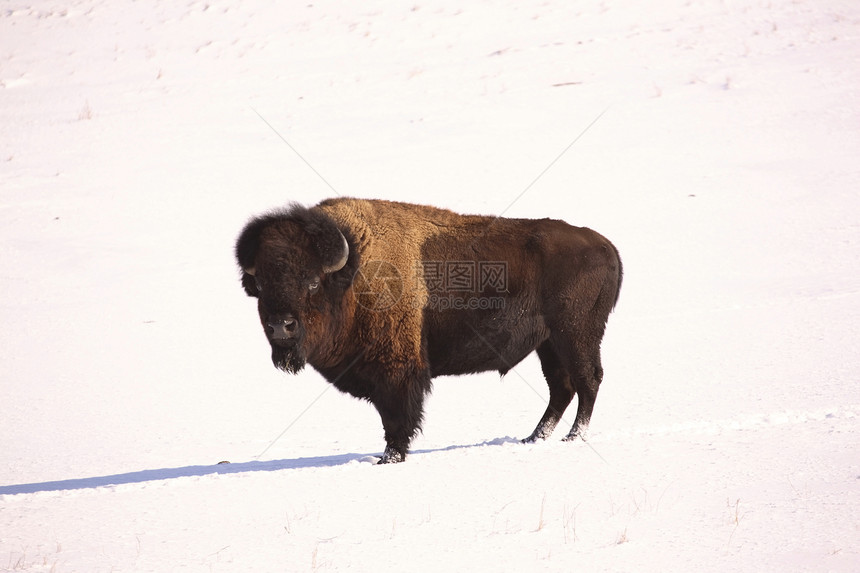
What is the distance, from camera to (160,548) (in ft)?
16.4

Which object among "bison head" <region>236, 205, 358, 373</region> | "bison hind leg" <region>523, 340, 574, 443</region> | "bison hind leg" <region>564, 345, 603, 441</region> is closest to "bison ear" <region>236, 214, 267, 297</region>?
"bison head" <region>236, 205, 358, 373</region>

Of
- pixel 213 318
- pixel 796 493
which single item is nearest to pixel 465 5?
pixel 213 318

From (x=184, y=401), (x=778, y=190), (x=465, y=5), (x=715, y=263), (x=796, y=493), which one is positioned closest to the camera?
(x=796, y=493)

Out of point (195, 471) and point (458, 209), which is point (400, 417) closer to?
point (195, 471)

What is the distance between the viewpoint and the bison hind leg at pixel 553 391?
7.23 m

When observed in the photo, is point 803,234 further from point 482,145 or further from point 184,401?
point 184,401

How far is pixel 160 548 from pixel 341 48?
20.9m

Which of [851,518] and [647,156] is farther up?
[851,518]

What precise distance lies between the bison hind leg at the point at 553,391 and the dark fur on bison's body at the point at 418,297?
0.01 metres

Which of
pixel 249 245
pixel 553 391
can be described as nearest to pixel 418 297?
pixel 249 245

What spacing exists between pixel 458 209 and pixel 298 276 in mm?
9735

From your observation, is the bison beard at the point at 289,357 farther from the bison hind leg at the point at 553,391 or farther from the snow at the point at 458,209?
the bison hind leg at the point at 553,391

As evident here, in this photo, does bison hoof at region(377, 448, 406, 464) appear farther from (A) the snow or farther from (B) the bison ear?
(B) the bison ear

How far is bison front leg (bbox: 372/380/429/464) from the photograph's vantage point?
664 centimetres
